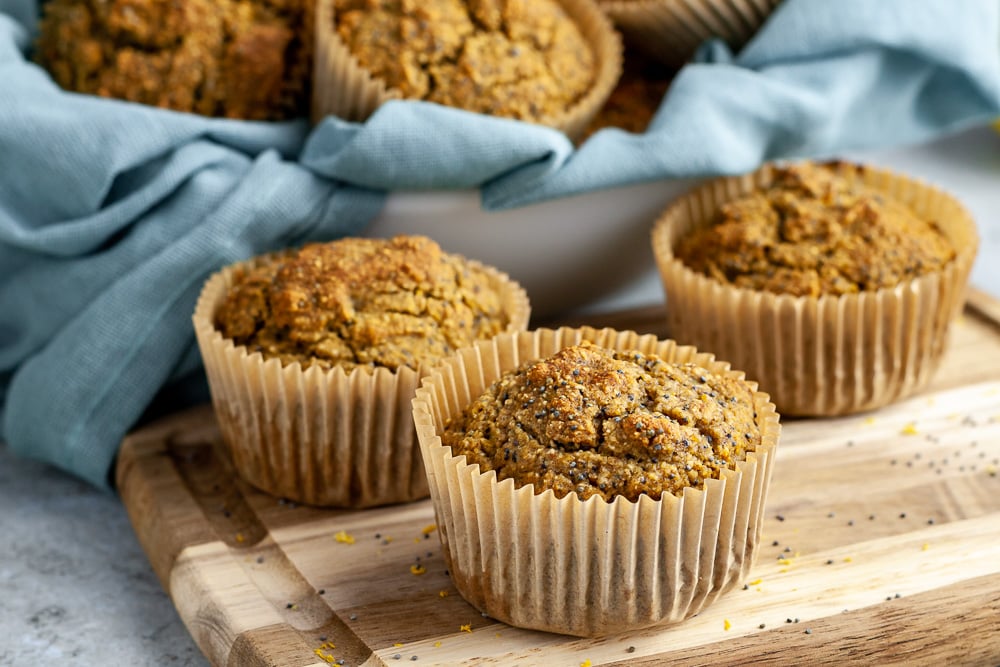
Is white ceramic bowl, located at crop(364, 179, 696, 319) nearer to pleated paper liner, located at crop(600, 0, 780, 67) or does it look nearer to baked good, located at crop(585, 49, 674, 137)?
baked good, located at crop(585, 49, 674, 137)

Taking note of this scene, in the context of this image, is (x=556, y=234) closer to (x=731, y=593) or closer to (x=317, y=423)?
(x=317, y=423)

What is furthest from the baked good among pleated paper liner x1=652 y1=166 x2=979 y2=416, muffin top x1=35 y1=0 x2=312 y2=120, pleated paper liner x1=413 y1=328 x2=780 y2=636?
pleated paper liner x1=413 y1=328 x2=780 y2=636

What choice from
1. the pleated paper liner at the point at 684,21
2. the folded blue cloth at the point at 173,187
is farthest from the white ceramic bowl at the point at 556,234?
the pleated paper liner at the point at 684,21

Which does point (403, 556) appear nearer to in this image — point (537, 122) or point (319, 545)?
point (319, 545)

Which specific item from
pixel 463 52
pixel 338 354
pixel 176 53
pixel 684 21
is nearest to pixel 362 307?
pixel 338 354

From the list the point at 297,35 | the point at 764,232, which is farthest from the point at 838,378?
the point at 297,35
